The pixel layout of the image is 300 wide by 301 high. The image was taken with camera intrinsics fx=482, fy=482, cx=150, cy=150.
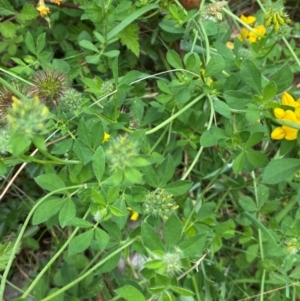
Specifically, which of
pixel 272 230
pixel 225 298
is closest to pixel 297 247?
pixel 272 230

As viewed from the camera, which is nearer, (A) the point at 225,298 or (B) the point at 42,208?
(B) the point at 42,208

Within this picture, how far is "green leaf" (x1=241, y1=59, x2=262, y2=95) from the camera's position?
136 cm

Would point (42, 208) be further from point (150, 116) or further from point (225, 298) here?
point (225, 298)

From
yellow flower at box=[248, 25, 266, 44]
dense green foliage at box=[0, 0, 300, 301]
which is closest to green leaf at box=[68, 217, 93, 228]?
dense green foliage at box=[0, 0, 300, 301]

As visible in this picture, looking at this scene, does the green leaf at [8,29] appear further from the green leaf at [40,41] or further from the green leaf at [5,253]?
the green leaf at [5,253]

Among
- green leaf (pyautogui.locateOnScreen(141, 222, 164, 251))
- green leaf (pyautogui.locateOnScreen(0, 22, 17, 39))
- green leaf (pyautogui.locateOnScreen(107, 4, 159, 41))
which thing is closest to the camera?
green leaf (pyautogui.locateOnScreen(141, 222, 164, 251))

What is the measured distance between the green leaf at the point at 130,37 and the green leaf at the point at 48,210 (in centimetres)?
A: 73

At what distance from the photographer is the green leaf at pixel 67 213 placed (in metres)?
1.30

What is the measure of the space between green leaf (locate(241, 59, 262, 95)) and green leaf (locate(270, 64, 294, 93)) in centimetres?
5

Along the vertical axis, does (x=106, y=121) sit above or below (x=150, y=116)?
above

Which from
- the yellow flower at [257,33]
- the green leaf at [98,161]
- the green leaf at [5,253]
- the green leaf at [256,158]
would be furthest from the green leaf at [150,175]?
the yellow flower at [257,33]

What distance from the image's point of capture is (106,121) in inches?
57.4

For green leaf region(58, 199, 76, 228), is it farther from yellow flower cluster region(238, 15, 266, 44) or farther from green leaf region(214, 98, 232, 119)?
yellow flower cluster region(238, 15, 266, 44)

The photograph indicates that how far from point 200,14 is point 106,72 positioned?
50 cm
